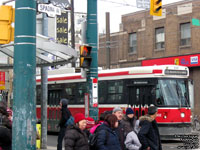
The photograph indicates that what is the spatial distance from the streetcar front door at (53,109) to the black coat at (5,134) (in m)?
16.8

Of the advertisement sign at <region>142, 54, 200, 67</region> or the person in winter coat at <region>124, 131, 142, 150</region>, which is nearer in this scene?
the person in winter coat at <region>124, 131, 142, 150</region>

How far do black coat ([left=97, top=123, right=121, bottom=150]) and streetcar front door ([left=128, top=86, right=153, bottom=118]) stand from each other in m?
12.2

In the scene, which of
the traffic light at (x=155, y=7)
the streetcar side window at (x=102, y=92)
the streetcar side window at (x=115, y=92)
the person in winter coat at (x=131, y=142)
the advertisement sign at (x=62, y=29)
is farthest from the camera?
the advertisement sign at (x=62, y=29)

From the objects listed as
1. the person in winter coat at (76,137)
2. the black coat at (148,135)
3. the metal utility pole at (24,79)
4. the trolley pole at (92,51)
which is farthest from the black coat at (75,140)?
the trolley pole at (92,51)

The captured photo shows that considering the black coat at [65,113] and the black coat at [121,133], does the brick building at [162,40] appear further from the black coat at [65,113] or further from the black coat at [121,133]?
the black coat at [121,133]

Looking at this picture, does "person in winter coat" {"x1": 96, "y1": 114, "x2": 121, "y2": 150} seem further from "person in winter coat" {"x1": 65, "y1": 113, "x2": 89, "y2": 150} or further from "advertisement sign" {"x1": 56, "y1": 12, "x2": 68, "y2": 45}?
"advertisement sign" {"x1": 56, "y1": 12, "x2": 68, "y2": 45}

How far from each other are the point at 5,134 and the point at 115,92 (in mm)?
14335

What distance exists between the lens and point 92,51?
13.6 metres

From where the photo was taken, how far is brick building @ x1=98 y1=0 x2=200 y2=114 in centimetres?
3569

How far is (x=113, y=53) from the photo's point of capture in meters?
44.3

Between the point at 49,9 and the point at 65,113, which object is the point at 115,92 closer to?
the point at 65,113

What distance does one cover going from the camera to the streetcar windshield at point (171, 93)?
20016 millimetres

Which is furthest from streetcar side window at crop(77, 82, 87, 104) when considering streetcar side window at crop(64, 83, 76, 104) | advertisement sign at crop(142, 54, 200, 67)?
advertisement sign at crop(142, 54, 200, 67)

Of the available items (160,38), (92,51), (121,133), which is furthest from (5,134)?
(160,38)
